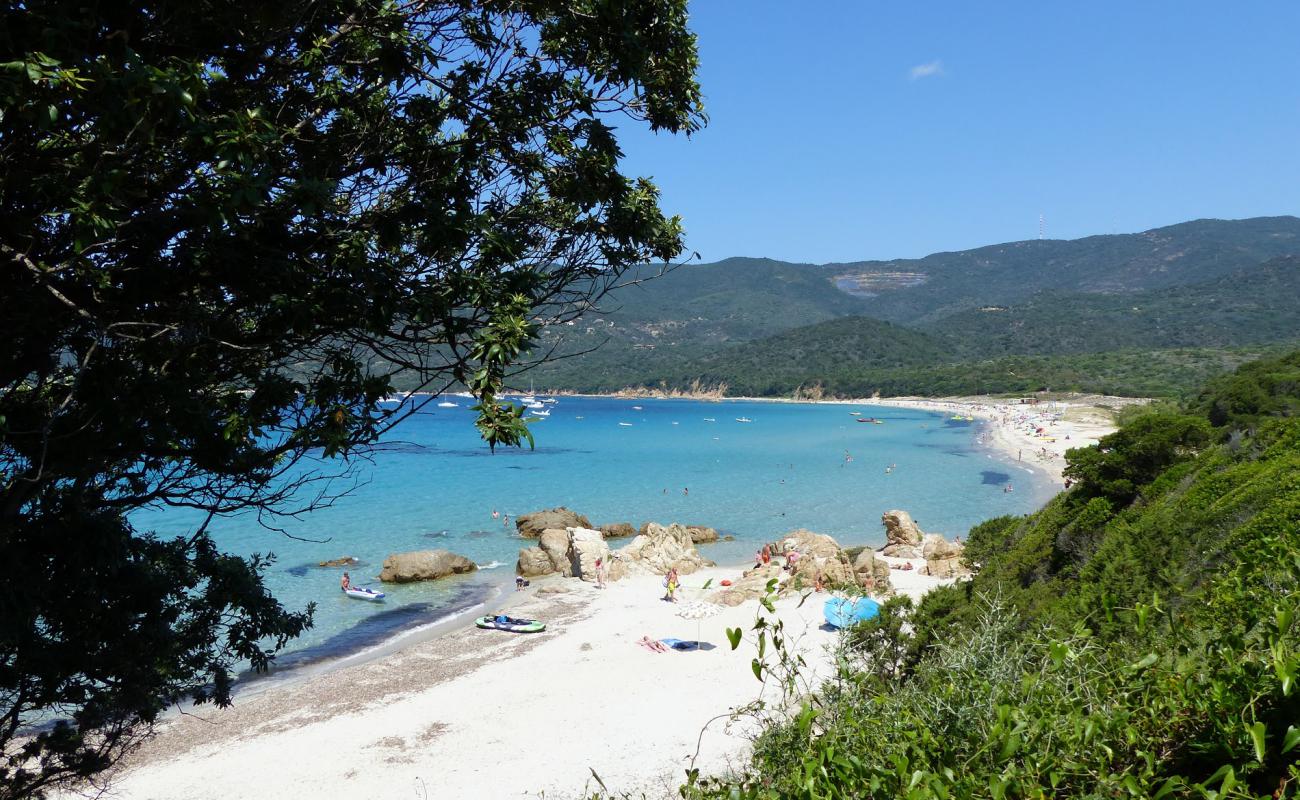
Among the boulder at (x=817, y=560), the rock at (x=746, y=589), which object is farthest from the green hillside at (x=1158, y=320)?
the rock at (x=746, y=589)

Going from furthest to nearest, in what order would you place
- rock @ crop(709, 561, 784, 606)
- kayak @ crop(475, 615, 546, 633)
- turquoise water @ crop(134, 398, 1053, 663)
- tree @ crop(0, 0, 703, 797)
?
turquoise water @ crop(134, 398, 1053, 663) < rock @ crop(709, 561, 784, 606) < kayak @ crop(475, 615, 546, 633) < tree @ crop(0, 0, 703, 797)

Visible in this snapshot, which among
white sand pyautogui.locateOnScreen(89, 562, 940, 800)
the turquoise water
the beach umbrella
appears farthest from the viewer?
the turquoise water

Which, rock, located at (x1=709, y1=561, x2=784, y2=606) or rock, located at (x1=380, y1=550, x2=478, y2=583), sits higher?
rock, located at (x1=380, y1=550, x2=478, y2=583)

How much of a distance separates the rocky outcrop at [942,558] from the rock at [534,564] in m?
11.7

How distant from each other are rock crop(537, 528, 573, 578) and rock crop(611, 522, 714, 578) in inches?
66.3

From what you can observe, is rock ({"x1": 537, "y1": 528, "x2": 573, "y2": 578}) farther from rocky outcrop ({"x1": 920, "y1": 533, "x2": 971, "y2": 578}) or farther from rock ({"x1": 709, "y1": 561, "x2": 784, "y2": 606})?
rocky outcrop ({"x1": 920, "y1": 533, "x2": 971, "y2": 578})

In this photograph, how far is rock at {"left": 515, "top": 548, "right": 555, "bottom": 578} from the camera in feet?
81.9

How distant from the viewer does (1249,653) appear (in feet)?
7.32

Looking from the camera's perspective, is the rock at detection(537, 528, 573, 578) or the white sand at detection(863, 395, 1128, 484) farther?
the white sand at detection(863, 395, 1128, 484)

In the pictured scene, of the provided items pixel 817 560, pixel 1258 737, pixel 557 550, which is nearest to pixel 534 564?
pixel 557 550

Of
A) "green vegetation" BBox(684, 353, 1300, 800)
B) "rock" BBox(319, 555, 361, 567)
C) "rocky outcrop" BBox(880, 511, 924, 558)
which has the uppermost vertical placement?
"green vegetation" BBox(684, 353, 1300, 800)

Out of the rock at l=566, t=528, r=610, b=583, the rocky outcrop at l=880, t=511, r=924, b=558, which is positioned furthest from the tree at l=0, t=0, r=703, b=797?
the rocky outcrop at l=880, t=511, r=924, b=558

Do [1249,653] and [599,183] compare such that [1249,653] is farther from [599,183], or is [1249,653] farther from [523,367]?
[599,183]

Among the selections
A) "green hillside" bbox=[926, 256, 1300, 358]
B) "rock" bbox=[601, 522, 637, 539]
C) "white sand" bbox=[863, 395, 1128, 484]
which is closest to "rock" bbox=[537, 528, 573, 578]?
"rock" bbox=[601, 522, 637, 539]
